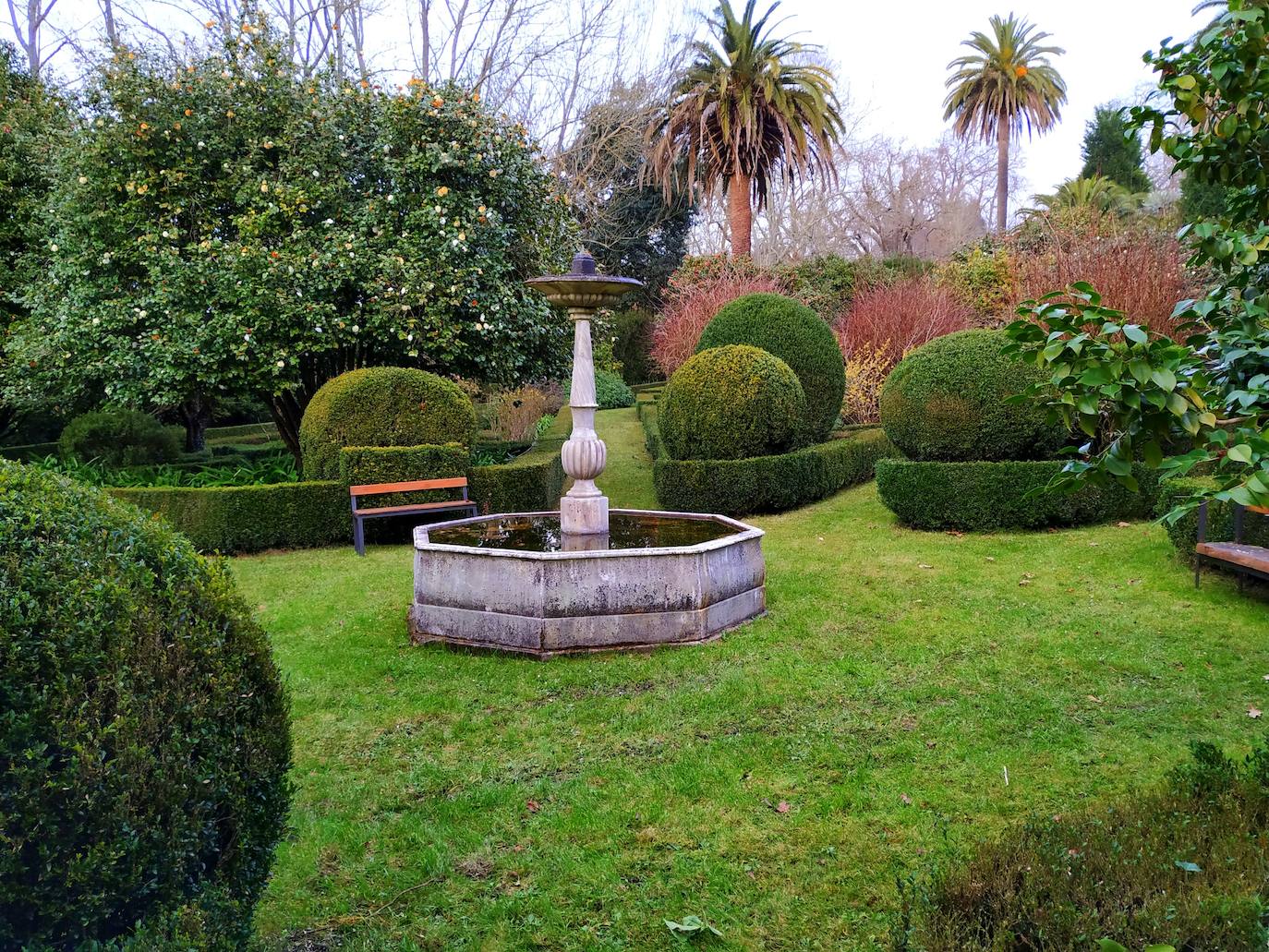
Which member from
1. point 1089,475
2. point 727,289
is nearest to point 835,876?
point 1089,475

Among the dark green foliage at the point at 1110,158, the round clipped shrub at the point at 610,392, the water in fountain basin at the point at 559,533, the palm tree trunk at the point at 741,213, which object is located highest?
the dark green foliage at the point at 1110,158

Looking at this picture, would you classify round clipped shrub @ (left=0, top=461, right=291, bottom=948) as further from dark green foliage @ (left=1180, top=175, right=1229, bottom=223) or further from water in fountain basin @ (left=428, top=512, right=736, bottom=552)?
dark green foliage @ (left=1180, top=175, right=1229, bottom=223)

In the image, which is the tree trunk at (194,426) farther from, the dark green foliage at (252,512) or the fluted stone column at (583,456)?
the fluted stone column at (583,456)

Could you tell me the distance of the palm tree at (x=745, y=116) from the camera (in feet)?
61.0

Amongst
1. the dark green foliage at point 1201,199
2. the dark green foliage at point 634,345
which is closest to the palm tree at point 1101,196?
the dark green foliage at point 1201,199

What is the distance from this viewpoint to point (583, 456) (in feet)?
22.6

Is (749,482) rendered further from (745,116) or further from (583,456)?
(745,116)

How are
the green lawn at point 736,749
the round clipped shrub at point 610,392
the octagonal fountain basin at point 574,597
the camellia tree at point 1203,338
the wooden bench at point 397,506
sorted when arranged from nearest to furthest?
1. the camellia tree at point 1203,338
2. the green lawn at point 736,749
3. the octagonal fountain basin at point 574,597
4. the wooden bench at point 397,506
5. the round clipped shrub at point 610,392

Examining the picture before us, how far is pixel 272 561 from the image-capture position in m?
9.11

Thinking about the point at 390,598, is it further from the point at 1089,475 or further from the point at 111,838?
the point at 1089,475

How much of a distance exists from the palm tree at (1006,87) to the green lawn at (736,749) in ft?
72.8

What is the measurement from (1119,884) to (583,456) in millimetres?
5178

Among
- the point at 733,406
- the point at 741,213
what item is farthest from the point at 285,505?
the point at 741,213

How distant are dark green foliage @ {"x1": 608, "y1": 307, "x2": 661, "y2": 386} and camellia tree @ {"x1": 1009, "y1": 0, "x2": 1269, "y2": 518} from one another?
2308 cm
